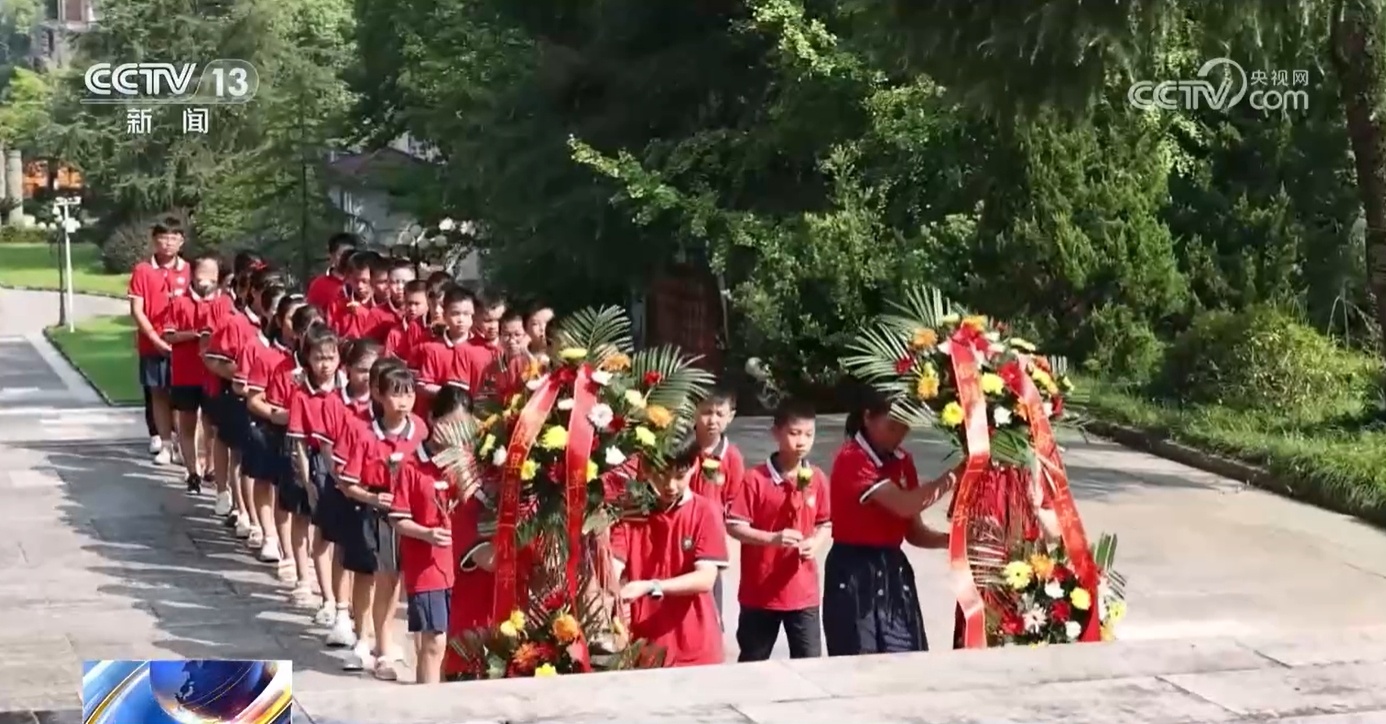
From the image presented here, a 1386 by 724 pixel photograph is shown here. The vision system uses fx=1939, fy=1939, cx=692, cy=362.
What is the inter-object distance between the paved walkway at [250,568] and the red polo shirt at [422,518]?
81 centimetres

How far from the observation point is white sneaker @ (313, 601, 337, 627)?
9129 mm

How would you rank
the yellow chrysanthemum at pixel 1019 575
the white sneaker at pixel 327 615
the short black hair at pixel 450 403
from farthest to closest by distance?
1. the white sneaker at pixel 327 615
2. the short black hair at pixel 450 403
3. the yellow chrysanthemum at pixel 1019 575

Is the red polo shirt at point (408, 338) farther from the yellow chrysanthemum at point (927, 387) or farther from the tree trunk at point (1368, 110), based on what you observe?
the tree trunk at point (1368, 110)

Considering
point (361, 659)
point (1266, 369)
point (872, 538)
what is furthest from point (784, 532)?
point (1266, 369)

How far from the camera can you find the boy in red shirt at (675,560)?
21.3 ft

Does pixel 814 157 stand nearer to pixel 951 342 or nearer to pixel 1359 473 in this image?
pixel 1359 473

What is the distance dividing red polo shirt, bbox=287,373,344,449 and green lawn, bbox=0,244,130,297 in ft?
44.3

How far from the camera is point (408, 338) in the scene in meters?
11.5

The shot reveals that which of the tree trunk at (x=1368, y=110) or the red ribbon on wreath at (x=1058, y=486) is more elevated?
the tree trunk at (x=1368, y=110)

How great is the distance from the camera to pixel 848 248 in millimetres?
17328

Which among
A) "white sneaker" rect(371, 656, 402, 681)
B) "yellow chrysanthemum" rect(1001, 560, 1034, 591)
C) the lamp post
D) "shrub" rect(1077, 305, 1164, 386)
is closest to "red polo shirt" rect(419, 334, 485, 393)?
"white sneaker" rect(371, 656, 402, 681)

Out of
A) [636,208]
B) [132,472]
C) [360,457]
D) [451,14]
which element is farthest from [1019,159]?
[360,457]

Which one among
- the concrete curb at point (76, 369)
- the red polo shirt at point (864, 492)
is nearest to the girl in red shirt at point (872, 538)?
the red polo shirt at point (864, 492)

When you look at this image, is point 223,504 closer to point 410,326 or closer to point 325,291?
point 325,291
